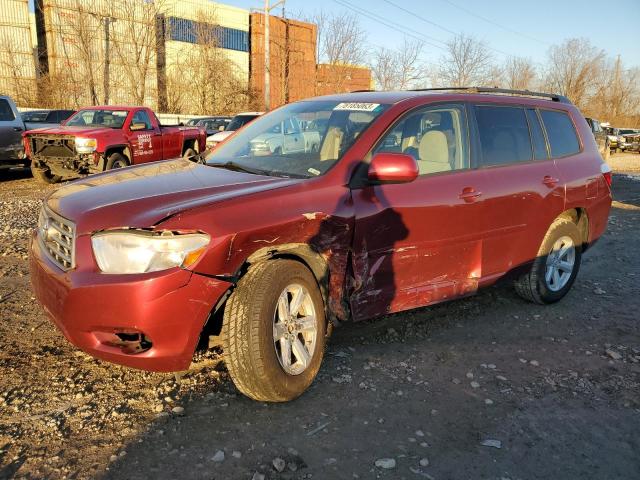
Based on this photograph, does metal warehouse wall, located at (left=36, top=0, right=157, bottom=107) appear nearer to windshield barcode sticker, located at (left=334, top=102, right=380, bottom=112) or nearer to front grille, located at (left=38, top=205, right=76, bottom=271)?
windshield barcode sticker, located at (left=334, top=102, right=380, bottom=112)

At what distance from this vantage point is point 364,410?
3045mm

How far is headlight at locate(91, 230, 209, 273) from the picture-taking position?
8.62 ft

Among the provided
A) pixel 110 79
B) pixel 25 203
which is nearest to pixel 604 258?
pixel 25 203

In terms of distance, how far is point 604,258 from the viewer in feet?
22.7

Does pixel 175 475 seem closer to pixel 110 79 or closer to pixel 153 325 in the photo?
pixel 153 325

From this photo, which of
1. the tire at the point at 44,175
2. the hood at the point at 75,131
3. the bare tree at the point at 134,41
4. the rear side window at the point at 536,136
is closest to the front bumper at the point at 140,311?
the rear side window at the point at 536,136

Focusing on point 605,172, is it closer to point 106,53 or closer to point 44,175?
point 44,175

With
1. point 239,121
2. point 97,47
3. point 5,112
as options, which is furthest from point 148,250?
point 97,47

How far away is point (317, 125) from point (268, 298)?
1591 millimetres

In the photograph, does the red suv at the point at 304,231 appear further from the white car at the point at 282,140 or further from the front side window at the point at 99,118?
the front side window at the point at 99,118

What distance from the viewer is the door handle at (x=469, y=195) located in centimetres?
393

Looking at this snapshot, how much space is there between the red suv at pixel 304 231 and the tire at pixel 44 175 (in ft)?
28.4

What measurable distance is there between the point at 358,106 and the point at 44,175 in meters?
9.87

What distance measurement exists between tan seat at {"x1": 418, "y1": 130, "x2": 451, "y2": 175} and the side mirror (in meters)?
0.54
